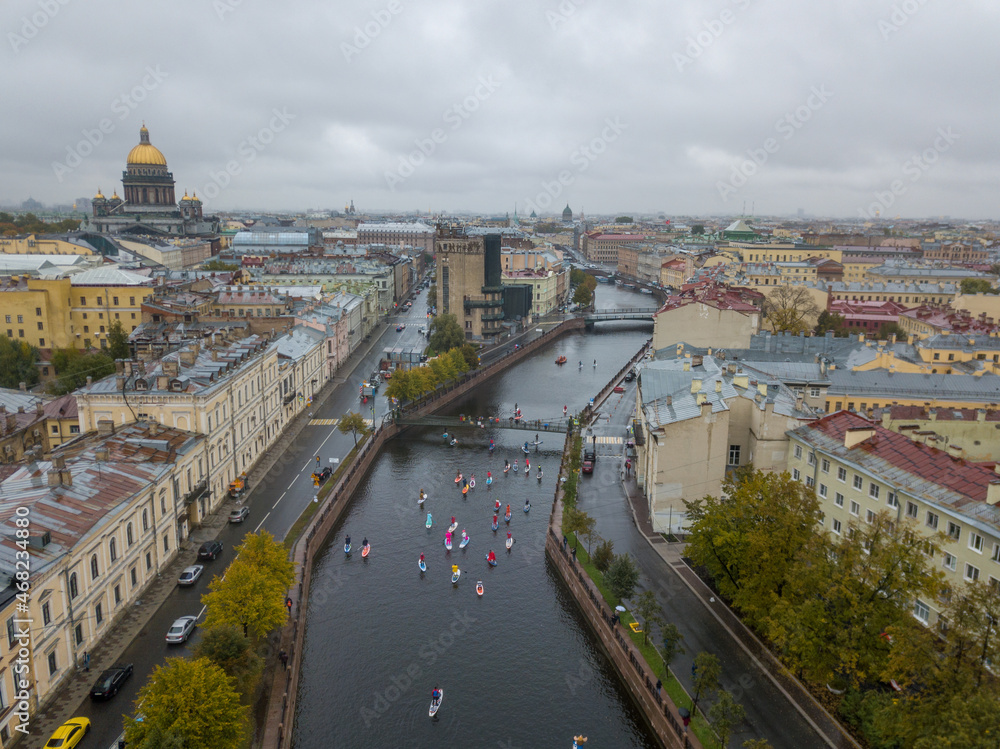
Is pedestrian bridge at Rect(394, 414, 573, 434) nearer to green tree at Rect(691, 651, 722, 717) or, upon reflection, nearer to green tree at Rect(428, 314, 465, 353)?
green tree at Rect(428, 314, 465, 353)

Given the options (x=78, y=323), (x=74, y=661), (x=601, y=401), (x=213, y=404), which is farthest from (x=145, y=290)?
(x=74, y=661)

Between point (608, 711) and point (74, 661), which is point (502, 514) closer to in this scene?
point (608, 711)

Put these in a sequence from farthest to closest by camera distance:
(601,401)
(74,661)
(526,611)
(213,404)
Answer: (601,401) < (213,404) < (526,611) < (74,661)

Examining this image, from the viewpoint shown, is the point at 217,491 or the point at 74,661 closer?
the point at 74,661

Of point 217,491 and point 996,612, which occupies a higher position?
point 996,612

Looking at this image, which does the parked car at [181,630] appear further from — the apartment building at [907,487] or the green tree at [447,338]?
the green tree at [447,338]
